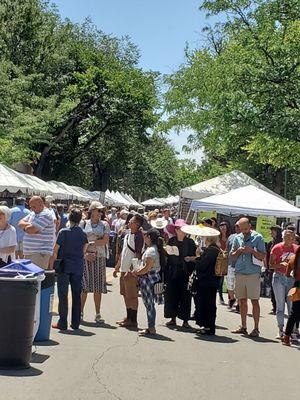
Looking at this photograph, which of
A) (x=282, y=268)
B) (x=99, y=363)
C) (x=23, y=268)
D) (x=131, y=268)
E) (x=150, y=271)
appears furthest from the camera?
(x=282, y=268)

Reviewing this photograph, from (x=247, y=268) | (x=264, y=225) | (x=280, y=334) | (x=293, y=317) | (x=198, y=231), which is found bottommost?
(x=280, y=334)

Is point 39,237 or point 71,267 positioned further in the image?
point 39,237

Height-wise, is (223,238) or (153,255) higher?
(223,238)

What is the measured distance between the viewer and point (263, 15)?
75.5 ft

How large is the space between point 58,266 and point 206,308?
241 cm

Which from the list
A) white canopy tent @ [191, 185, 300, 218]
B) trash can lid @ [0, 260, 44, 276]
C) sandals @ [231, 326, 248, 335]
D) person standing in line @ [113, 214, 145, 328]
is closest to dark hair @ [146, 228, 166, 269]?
person standing in line @ [113, 214, 145, 328]

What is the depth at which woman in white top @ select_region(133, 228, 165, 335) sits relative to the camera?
9.52m

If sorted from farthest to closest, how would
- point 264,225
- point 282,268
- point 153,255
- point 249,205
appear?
point 264,225 → point 249,205 → point 282,268 → point 153,255

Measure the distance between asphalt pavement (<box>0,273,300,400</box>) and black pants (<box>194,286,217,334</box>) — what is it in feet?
0.74

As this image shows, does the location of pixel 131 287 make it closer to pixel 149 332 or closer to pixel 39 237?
pixel 149 332

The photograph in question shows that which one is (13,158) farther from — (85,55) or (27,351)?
(85,55)

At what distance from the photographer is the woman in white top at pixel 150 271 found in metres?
9.52

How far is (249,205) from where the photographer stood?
17.4 m

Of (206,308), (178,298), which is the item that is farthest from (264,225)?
(206,308)
